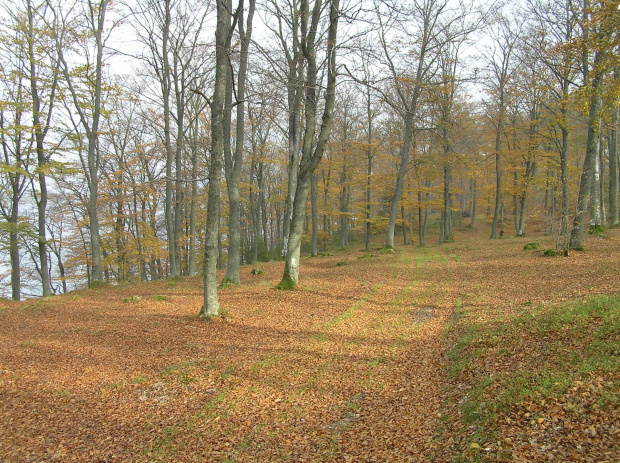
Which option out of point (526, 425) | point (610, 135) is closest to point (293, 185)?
point (526, 425)

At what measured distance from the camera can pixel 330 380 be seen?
548 cm

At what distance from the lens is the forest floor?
3703mm

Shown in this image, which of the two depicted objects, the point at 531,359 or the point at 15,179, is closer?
the point at 531,359

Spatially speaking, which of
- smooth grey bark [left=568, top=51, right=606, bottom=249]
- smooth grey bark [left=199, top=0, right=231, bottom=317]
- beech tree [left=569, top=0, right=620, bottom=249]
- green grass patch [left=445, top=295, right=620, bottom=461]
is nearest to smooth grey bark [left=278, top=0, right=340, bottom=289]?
smooth grey bark [left=199, top=0, right=231, bottom=317]

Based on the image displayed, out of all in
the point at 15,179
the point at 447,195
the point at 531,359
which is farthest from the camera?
the point at 447,195

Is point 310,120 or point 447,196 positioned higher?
point 310,120

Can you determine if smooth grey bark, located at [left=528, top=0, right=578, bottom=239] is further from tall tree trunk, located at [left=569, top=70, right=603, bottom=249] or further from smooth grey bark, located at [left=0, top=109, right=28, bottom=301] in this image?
smooth grey bark, located at [left=0, top=109, right=28, bottom=301]

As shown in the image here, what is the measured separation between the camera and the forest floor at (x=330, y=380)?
12.1 feet

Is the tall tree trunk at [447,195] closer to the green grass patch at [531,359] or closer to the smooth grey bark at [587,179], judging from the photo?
the smooth grey bark at [587,179]

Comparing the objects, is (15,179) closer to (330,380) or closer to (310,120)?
(310,120)

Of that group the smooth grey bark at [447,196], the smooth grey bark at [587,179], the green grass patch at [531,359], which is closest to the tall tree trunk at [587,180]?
the smooth grey bark at [587,179]

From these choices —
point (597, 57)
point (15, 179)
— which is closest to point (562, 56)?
point (597, 57)

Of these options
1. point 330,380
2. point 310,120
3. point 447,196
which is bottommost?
point 330,380

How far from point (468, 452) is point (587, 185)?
12.7 m
